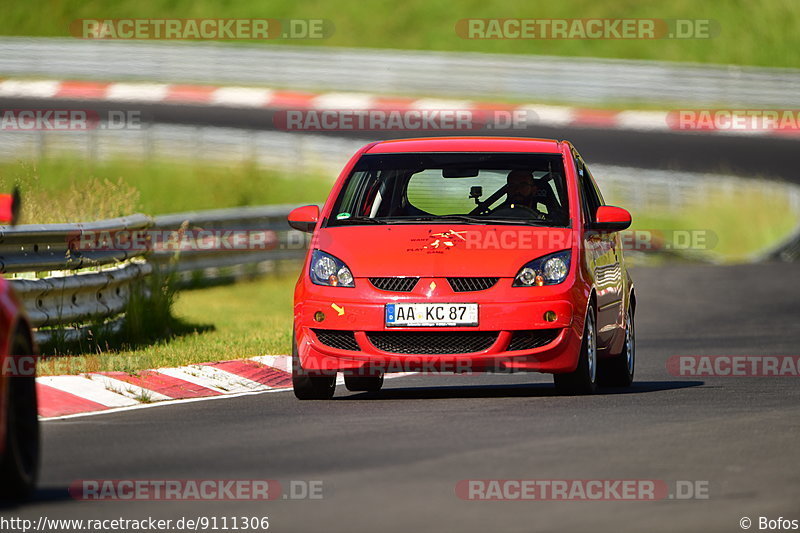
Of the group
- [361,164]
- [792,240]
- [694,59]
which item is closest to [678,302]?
[792,240]

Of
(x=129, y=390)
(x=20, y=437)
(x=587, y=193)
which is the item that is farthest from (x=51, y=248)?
(x=20, y=437)

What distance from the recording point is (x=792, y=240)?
2578 centimetres

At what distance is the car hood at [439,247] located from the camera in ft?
35.4

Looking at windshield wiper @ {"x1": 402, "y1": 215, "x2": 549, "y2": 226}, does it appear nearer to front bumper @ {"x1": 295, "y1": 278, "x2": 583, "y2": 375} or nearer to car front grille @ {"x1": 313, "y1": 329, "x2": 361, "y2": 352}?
front bumper @ {"x1": 295, "y1": 278, "x2": 583, "y2": 375}

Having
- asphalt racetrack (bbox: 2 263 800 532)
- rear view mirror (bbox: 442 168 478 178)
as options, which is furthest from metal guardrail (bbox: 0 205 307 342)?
rear view mirror (bbox: 442 168 478 178)

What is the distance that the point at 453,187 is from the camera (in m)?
11.8

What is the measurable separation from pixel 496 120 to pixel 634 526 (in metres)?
28.4

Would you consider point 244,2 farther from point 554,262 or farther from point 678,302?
point 554,262

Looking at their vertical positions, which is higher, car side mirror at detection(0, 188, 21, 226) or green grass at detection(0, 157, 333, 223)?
car side mirror at detection(0, 188, 21, 226)

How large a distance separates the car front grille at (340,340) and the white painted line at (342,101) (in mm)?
26776

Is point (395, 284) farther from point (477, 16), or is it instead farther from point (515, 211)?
point (477, 16)

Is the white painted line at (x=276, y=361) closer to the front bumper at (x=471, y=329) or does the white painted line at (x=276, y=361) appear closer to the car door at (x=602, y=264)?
the front bumper at (x=471, y=329)

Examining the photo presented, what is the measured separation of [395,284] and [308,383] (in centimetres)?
89

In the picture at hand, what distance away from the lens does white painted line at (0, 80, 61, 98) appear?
39.1 meters
